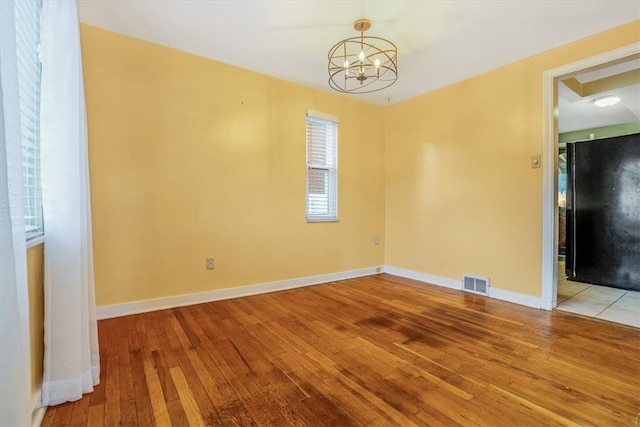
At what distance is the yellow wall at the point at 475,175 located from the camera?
303 cm

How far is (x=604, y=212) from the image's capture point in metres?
3.66

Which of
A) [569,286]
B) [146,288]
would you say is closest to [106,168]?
[146,288]

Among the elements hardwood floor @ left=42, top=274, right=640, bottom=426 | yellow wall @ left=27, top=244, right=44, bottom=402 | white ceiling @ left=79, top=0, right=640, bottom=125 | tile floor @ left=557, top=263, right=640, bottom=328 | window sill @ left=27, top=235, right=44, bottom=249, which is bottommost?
tile floor @ left=557, top=263, right=640, bottom=328

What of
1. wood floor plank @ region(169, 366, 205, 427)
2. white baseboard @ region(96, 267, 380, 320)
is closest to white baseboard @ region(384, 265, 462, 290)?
white baseboard @ region(96, 267, 380, 320)

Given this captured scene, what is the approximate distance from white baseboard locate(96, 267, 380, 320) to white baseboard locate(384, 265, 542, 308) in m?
0.60

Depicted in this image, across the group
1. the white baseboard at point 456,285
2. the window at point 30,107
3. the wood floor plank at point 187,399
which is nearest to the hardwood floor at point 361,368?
the wood floor plank at point 187,399

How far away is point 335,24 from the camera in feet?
8.22

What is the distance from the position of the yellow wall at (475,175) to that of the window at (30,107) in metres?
3.85

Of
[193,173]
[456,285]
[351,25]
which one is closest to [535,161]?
[456,285]

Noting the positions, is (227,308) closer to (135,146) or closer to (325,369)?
(325,369)

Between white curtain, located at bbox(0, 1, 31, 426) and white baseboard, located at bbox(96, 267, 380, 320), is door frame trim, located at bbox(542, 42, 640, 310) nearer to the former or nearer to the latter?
white baseboard, located at bbox(96, 267, 380, 320)

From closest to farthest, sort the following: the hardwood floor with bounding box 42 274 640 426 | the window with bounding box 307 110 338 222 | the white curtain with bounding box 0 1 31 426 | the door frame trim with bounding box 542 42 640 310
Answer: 1. the white curtain with bounding box 0 1 31 426
2. the hardwood floor with bounding box 42 274 640 426
3. the door frame trim with bounding box 542 42 640 310
4. the window with bounding box 307 110 338 222

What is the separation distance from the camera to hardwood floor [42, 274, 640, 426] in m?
1.46

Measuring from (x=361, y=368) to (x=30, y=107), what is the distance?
2317mm
